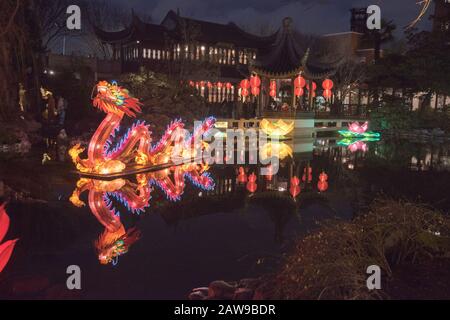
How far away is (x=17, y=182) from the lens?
9.25 meters

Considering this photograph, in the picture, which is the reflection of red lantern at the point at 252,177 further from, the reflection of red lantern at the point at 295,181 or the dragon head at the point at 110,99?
the dragon head at the point at 110,99

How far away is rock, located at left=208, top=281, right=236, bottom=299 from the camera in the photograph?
400cm

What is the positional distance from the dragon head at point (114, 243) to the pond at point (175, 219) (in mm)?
14

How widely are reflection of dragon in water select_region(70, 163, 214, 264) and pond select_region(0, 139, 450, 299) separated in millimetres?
21

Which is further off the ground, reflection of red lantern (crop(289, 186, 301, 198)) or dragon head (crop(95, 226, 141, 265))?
reflection of red lantern (crop(289, 186, 301, 198))

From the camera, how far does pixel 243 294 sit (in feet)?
12.5

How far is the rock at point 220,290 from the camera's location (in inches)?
157

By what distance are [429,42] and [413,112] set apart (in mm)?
4296

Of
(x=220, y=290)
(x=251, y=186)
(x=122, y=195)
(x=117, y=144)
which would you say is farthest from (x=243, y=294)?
(x=117, y=144)

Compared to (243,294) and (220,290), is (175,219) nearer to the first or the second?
(220,290)

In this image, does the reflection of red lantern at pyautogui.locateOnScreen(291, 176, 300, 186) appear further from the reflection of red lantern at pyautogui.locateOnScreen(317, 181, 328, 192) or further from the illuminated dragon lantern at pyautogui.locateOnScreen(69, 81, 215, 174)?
the illuminated dragon lantern at pyautogui.locateOnScreen(69, 81, 215, 174)

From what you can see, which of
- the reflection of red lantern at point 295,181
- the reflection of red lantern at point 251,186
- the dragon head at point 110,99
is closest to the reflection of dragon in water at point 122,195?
the reflection of red lantern at point 251,186

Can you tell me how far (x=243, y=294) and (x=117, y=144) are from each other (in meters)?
7.49

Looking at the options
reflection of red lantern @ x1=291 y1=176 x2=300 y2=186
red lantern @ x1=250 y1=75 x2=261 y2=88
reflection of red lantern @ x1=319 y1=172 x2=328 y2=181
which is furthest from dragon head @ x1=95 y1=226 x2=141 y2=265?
red lantern @ x1=250 y1=75 x2=261 y2=88
